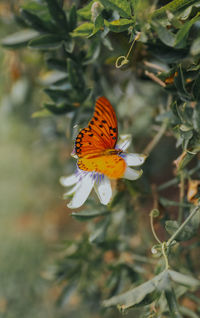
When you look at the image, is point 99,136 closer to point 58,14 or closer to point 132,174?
point 132,174

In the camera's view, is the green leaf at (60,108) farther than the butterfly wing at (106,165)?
Yes

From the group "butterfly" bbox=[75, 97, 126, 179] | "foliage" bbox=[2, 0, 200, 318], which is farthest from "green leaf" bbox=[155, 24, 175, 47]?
"butterfly" bbox=[75, 97, 126, 179]

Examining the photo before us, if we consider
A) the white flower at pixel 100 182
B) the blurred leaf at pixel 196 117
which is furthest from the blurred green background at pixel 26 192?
the blurred leaf at pixel 196 117

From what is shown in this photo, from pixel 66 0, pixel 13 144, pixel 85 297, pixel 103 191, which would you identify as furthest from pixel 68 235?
pixel 103 191

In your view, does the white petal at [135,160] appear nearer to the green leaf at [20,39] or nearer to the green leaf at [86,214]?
the green leaf at [86,214]

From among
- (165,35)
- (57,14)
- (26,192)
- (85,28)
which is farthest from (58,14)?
(26,192)

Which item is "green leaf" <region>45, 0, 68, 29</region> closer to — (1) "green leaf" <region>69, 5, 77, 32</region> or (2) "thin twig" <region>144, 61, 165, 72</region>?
(1) "green leaf" <region>69, 5, 77, 32</region>
